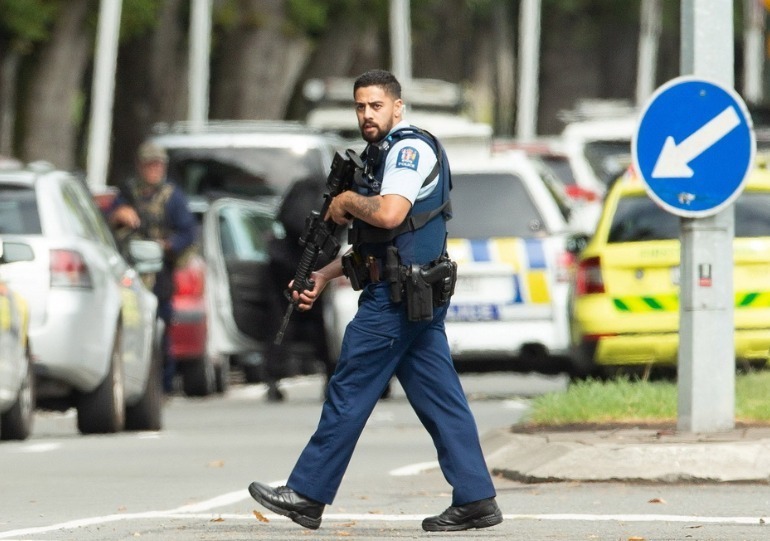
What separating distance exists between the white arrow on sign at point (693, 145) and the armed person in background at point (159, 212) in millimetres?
7461

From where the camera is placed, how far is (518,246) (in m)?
18.5

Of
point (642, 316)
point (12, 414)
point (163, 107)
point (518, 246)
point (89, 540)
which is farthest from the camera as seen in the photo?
point (163, 107)

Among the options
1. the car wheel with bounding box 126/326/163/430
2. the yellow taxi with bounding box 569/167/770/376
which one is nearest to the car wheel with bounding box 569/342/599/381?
the yellow taxi with bounding box 569/167/770/376

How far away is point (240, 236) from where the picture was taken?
69.5 feet

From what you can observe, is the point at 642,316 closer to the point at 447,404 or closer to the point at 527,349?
the point at 527,349

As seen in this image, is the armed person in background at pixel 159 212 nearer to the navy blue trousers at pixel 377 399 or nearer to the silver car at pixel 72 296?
the silver car at pixel 72 296

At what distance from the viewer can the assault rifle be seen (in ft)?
31.3

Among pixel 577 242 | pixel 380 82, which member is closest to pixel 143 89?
pixel 577 242

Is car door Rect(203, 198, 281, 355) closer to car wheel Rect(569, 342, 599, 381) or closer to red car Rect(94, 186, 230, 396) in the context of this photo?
red car Rect(94, 186, 230, 396)

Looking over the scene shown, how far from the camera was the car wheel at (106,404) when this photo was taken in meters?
15.0

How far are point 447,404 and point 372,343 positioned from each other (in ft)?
1.17

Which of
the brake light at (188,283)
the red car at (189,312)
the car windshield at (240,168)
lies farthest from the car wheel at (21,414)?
the car windshield at (240,168)

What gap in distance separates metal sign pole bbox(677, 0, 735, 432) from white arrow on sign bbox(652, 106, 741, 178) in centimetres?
21

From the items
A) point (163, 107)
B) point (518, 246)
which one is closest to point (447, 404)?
point (518, 246)
